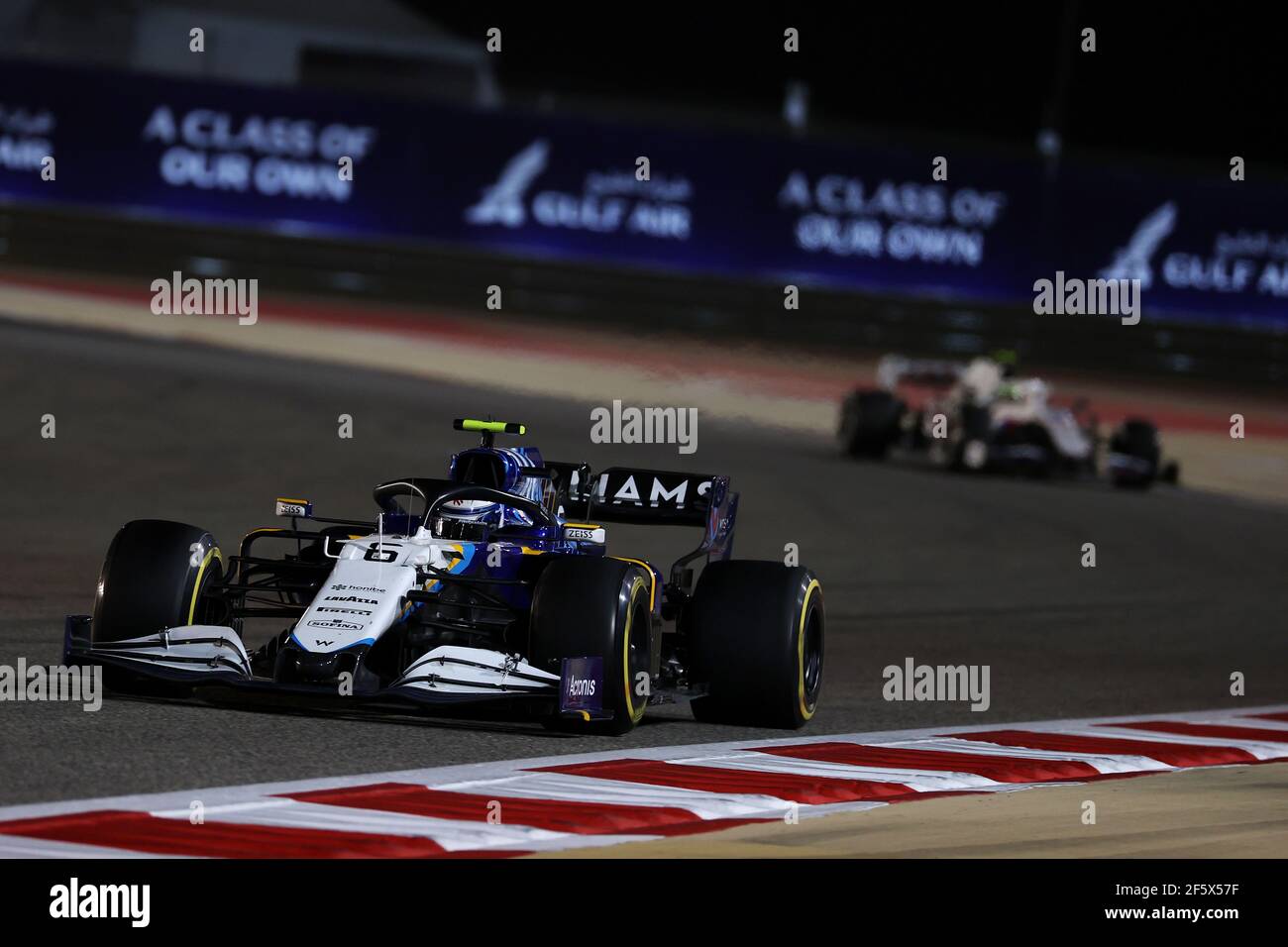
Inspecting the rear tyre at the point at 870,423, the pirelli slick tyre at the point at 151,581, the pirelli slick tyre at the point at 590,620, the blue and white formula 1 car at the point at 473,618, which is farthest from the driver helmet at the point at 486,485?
the rear tyre at the point at 870,423

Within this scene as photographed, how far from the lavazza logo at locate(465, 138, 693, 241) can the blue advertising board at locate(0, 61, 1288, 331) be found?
0.02 m

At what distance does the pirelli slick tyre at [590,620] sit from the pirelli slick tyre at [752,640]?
2.08ft

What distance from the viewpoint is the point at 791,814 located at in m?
6.93

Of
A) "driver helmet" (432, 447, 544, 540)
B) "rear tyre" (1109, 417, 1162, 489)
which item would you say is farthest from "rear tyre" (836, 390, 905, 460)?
"driver helmet" (432, 447, 544, 540)

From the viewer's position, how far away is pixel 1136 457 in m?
22.6

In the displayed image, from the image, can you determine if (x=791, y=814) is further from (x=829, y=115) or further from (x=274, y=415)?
(x=829, y=115)

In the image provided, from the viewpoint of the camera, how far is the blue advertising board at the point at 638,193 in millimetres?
28875

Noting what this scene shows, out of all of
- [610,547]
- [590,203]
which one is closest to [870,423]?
[610,547]

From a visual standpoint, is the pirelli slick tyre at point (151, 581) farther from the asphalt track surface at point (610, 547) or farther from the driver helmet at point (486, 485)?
the driver helmet at point (486, 485)

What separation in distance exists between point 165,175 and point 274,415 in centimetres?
934

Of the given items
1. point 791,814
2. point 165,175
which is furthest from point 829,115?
point 791,814

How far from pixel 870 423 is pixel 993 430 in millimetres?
1235
